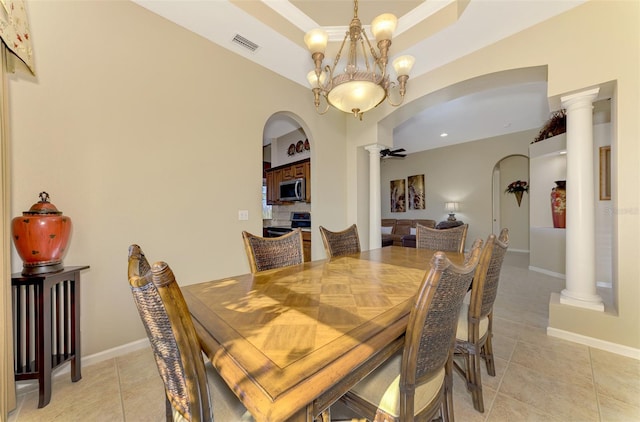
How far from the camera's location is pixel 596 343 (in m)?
2.11

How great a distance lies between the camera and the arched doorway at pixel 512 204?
668 centimetres

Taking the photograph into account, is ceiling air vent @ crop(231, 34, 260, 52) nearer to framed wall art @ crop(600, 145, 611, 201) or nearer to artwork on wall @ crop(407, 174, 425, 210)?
framed wall art @ crop(600, 145, 611, 201)

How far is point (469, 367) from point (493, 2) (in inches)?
109

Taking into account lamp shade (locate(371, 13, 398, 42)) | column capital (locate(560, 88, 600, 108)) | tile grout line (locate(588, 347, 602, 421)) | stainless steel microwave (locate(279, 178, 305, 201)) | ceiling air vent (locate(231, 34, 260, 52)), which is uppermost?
ceiling air vent (locate(231, 34, 260, 52))

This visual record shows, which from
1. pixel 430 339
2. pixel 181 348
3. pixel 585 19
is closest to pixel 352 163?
pixel 585 19

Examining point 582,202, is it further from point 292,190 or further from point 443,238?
point 292,190

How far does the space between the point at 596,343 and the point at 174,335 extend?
316 centimetres

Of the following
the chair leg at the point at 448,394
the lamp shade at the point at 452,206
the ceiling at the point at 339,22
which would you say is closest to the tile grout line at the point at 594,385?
the chair leg at the point at 448,394

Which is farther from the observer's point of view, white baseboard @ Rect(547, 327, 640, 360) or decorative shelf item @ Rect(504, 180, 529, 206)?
decorative shelf item @ Rect(504, 180, 529, 206)

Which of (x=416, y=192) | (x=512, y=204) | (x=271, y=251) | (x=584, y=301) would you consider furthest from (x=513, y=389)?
(x=512, y=204)

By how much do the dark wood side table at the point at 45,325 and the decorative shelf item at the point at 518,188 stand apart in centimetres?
837

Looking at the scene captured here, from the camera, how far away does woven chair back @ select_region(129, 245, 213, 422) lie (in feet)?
2.12

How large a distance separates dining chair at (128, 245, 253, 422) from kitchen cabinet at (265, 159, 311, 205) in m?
3.85

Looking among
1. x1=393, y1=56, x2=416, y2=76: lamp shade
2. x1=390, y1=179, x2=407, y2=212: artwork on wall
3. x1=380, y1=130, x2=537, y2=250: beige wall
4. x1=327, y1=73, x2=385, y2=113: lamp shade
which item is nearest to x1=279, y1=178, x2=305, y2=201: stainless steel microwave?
x1=327, y1=73, x2=385, y2=113: lamp shade
